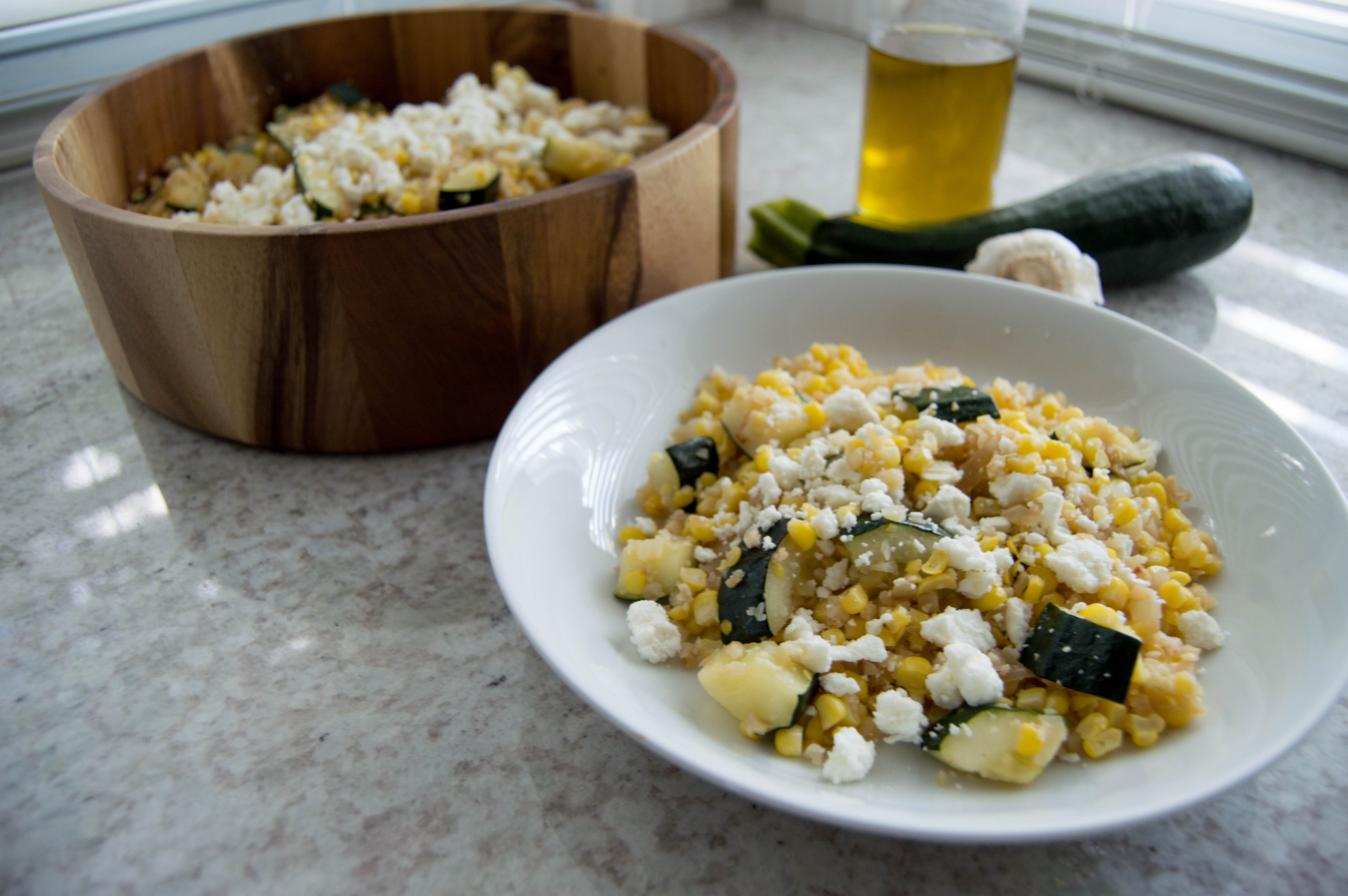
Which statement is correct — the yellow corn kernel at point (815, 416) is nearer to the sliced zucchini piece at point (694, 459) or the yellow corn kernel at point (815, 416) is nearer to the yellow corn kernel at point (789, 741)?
the sliced zucchini piece at point (694, 459)

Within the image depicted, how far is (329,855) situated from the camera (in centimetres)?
92

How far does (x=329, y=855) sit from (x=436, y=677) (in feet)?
0.77

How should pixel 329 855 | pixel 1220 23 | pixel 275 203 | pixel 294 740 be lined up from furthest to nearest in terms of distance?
pixel 1220 23
pixel 275 203
pixel 294 740
pixel 329 855

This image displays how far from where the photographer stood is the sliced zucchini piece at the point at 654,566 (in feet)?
3.60

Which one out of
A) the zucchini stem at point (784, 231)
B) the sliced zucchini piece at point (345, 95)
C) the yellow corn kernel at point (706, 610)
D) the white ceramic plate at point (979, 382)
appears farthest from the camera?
the sliced zucchini piece at point (345, 95)

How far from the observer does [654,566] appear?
1104 millimetres

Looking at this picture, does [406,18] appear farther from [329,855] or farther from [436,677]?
[329,855]

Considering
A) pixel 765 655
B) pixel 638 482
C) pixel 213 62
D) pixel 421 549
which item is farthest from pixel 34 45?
pixel 765 655

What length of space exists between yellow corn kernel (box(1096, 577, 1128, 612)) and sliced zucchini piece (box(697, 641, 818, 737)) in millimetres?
320

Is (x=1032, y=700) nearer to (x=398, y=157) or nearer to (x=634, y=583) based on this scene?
(x=634, y=583)

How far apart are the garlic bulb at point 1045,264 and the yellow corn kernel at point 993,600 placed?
75 centimetres

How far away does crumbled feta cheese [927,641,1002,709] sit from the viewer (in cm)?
89

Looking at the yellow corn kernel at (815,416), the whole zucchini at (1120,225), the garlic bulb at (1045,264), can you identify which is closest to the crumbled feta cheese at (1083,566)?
the yellow corn kernel at (815,416)

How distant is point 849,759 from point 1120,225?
4.17ft
